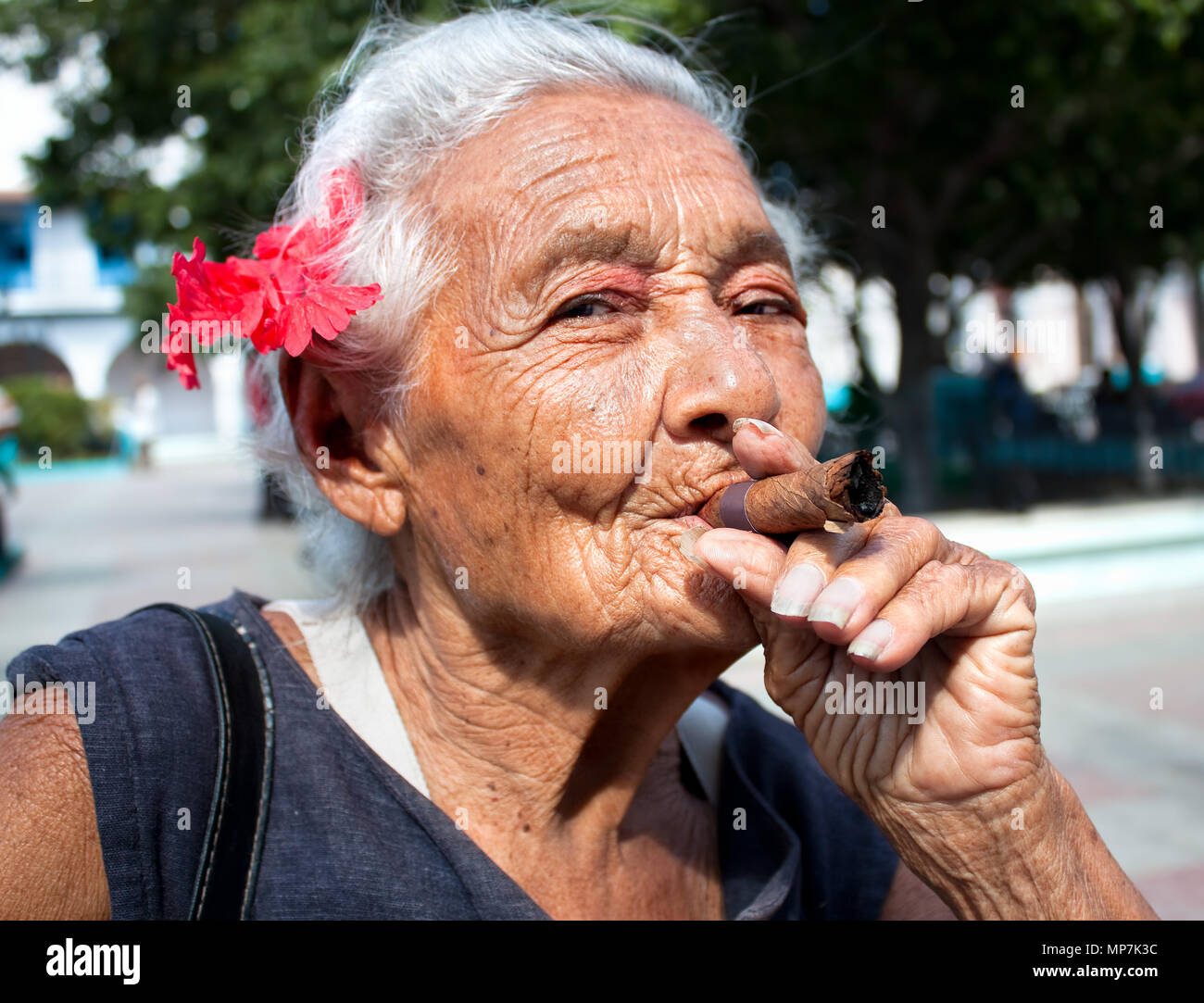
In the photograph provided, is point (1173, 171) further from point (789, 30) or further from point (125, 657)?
point (125, 657)

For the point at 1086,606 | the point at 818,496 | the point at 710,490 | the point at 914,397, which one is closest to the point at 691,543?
the point at 710,490

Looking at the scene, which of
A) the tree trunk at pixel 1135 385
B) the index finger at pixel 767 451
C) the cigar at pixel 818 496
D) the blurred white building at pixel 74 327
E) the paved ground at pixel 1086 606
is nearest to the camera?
the cigar at pixel 818 496

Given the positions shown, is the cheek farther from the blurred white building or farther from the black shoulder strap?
the blurred white building

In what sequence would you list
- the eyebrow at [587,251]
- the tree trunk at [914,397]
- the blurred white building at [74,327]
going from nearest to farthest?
the eyebrow at [587,251]
the tree trunk at [914,397]
the blurred white building at [74,327]

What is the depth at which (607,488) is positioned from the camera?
4.71ft

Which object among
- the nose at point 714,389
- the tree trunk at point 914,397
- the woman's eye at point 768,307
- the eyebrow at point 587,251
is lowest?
the nose at point 714,389

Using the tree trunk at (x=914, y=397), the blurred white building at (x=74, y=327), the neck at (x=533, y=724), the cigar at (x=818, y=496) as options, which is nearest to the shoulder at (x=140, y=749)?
the neck at (x=533, y=724)

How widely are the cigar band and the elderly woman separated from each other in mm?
42

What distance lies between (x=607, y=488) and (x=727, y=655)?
355mm

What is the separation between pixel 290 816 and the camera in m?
1.47

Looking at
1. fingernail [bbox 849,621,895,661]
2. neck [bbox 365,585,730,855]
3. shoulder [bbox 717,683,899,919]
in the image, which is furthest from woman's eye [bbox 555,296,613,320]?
shoulder [bbox 717,683,899,919]

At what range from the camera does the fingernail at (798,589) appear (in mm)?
1163

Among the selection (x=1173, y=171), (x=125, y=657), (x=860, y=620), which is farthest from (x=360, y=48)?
(x=1173, y=171)

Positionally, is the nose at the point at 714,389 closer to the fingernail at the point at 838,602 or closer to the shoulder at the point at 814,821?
the fingernail at the point at 838,602
